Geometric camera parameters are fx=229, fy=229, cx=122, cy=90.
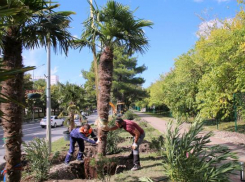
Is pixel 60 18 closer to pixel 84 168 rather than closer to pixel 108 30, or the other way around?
pixel 108 30

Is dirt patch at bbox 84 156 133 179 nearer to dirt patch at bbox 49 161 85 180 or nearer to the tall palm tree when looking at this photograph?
dirt patch at bbox 49 161 85 180

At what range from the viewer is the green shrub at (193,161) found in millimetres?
3471

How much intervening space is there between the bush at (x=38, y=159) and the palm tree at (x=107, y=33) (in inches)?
66.6

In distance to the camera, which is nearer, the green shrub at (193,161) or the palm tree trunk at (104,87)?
the green shrub at (193,161)

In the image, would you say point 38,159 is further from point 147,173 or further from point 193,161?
point 193,161

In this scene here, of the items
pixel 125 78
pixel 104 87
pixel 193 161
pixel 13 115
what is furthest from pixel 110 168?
pixel 125 78

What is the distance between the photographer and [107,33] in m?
6.61

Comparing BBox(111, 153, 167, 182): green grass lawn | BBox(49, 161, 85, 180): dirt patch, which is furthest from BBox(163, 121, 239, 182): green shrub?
BBox(49, 161, 85, 180): dirt patch

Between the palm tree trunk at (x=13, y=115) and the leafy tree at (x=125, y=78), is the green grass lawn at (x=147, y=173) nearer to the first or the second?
the palm tree trunk at (x=13, y=115)

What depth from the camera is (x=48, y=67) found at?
8.81 metres

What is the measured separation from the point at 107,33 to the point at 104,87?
5.13 feet

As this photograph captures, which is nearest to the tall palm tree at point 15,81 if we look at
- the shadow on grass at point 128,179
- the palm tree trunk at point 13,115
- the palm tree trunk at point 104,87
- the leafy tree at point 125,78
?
the palm tree trunk at point 13,115

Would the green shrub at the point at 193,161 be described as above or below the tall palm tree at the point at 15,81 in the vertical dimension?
below

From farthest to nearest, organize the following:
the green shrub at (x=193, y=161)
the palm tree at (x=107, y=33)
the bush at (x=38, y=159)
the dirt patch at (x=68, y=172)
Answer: the palm tree at (x=107, y=33), the dirt patch at (x=68, y=172), the bush at (x=38, y=159), the green shrub at (x=193, y=161)
